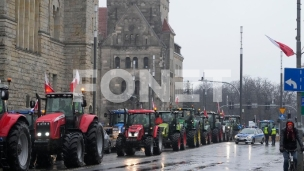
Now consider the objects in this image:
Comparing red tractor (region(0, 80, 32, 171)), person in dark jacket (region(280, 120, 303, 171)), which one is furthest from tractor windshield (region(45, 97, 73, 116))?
person in dark jacket (region(280, 120, 303, 171))

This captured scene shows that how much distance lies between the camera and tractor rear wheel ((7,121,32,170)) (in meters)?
20.5

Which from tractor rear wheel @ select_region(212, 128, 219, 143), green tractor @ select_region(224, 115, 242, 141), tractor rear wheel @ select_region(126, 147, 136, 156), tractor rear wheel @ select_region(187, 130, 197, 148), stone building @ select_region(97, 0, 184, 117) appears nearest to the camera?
tractor rear wheel @ select_region(126, 147, 136, 156)

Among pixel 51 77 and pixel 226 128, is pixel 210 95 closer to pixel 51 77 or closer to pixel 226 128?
pixel 226 128

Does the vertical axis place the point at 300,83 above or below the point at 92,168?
above

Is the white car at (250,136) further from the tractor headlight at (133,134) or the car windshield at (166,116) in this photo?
the tractor headlight at (133,134)

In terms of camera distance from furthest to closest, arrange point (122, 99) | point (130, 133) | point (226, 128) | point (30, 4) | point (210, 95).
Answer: point (210, 95) < point (122, 99) < point (226, 128) < point (30, 4) < point (130, 133)

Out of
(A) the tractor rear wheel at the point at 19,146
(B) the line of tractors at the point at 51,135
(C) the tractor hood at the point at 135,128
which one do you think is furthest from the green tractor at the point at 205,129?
(A) the tractor rear wheel at the point at 19,146

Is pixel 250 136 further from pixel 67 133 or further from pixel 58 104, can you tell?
pixel 67 133

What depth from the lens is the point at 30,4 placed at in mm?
49375

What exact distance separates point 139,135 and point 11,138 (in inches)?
549

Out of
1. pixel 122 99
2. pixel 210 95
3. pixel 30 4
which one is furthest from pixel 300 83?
pixel 210 95

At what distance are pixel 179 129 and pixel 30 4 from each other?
14.4m

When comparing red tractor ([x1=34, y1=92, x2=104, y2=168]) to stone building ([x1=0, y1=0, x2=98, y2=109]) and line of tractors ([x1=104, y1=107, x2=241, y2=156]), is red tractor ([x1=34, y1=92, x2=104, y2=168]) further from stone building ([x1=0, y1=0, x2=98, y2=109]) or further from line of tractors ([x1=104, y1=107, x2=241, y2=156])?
stone building ([x1=0, y1=0, x2=98, y2=109])

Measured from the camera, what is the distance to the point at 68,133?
2509 cm
